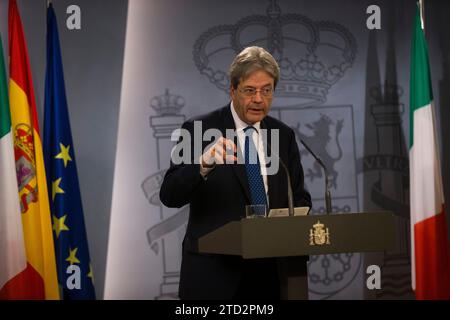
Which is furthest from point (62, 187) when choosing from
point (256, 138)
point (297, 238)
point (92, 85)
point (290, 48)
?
point (297, 238)

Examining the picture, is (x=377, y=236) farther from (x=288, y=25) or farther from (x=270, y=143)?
(x=288, y=25)

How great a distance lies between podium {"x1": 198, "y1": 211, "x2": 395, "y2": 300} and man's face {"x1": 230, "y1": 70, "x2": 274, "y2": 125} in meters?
0.66

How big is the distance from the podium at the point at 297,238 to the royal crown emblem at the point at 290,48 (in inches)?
128

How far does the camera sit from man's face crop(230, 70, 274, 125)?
2836mm

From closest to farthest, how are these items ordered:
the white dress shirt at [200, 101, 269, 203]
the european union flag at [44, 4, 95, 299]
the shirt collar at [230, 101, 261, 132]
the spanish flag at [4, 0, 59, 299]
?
1. the white dress shirt at [200, 101, 269, 203]
2. the shirt collar at [230, 101, 261, 132]
3. the spanish flag at [4, 0, 59, 299]
4. the european union flag at [44, 4, 95, 299]

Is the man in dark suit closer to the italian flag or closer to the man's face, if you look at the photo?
the man's face

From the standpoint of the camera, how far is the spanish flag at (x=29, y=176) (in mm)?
4770

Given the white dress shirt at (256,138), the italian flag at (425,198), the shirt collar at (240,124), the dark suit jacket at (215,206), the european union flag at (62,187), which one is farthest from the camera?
the italian flag at (425,198)

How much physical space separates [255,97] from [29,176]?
254 cm

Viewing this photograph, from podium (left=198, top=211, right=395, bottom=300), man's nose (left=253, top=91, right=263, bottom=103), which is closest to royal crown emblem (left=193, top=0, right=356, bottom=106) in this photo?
man's nose (left=253, top=91, right=263, bottom=103)

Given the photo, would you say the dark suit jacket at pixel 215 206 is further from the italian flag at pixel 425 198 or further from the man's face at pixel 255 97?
the italian flag at pixel 425 198

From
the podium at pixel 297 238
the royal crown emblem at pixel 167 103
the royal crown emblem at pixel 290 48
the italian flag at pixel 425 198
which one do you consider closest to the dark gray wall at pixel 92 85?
the royal crown emblem at pixel 167 103

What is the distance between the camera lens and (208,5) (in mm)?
5562
